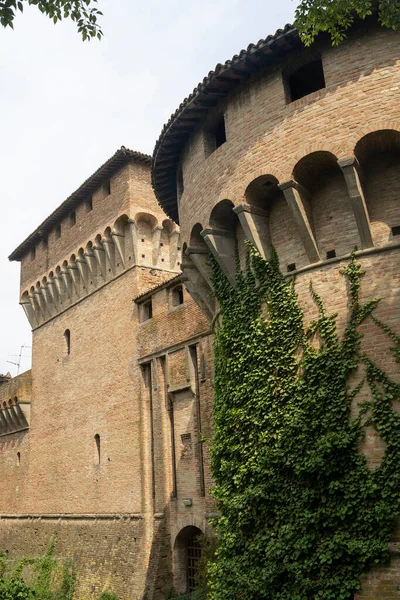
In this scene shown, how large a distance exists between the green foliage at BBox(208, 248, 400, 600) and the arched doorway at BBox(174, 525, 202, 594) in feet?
19.8

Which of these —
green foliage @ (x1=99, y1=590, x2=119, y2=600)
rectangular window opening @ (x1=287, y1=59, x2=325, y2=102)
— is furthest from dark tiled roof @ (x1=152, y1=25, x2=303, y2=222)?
green foliage @ (x1=99, y1=590, x2=119, y2=600)

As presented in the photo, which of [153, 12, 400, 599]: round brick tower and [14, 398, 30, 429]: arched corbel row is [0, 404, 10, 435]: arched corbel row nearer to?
[14, 398, 30, 429]: arched corbel row

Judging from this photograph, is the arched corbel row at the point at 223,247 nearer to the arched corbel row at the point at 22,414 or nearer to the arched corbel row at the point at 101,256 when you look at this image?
the arched corbel row at the point at 101,256

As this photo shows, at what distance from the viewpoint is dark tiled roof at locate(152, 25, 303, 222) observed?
32.3ft

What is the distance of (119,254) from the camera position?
65.7 feet

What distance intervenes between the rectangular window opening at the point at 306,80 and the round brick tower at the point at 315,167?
0.06 feet

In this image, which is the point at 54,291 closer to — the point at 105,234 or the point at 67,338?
the point at 67,338

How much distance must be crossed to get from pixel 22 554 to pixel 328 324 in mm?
19781

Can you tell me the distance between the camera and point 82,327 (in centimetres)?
2200

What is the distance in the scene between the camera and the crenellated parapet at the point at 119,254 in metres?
19.7

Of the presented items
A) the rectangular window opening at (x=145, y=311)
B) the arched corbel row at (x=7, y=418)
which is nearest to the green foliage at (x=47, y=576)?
the arched corbel row at (x=7, y=418)

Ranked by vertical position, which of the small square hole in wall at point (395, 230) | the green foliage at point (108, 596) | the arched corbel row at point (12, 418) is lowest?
the green foliage at point (108, 596)

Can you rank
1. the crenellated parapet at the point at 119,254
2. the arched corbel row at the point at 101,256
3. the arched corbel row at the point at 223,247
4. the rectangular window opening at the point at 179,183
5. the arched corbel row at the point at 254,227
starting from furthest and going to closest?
1. the arched corbel row at the point at 101,256
2. the crenellated parapet at the point at 119,254
3. the rectangular window opening at the point at 179,183
4. the arched corbel row at the point at 223,247
5. the arched corbel row at the point at 254,227

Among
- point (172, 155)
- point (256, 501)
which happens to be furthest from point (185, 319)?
point (256, 501)
